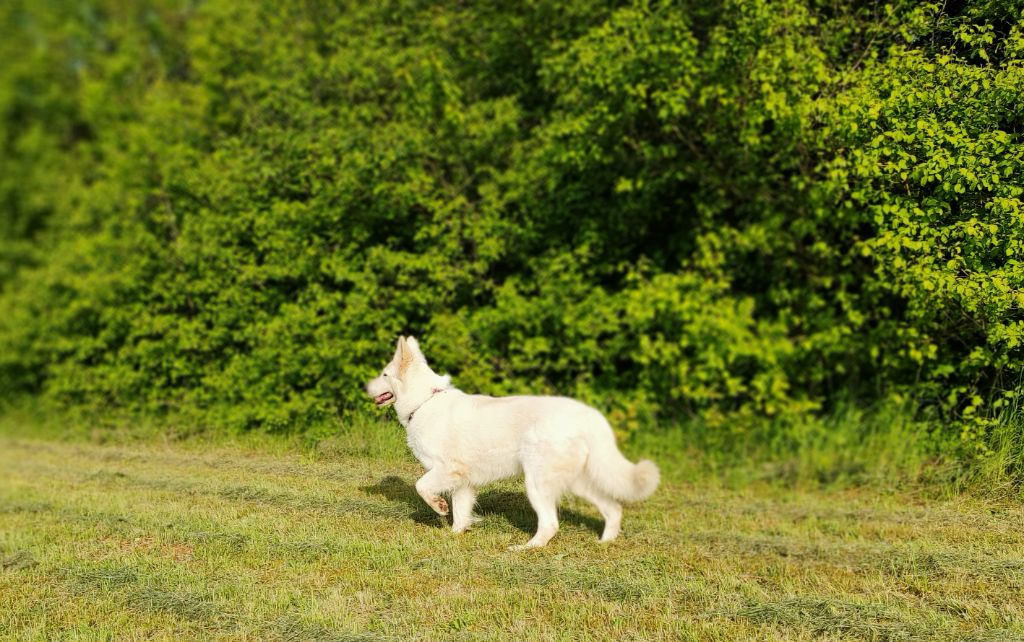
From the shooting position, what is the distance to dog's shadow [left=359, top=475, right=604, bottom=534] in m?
7.34

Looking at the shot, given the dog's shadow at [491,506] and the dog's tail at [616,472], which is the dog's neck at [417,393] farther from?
the dog's tail at [616,472]

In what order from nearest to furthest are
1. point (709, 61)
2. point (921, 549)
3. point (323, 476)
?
point (921, 549)
point (323, 476)
point (709, 61)

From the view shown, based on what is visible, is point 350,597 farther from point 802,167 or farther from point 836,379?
point 836,379

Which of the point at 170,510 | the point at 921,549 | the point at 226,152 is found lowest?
the point at 170,510

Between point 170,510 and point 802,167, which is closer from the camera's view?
point 170,510

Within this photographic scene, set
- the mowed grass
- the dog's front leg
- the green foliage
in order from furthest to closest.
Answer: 1. the green foliage
2. the dog's front leg
3. the mowed grass

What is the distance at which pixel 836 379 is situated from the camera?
12242 mm

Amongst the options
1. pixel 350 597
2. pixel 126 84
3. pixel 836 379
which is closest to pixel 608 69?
pixel 836 379

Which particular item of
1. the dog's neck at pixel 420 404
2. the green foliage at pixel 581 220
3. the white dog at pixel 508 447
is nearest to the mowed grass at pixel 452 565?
the white dog at pixel 508 447

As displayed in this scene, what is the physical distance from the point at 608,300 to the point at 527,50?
15.9 ft

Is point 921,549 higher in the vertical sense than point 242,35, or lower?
lower

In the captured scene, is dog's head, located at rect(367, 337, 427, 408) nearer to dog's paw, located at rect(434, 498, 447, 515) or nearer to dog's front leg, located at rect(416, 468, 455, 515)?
dog's front leg, located at rect(416, 468, 455, 515)

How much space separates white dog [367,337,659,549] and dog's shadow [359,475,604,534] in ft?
1.63

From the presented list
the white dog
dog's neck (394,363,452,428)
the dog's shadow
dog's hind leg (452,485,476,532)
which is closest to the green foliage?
the dog's shadow
